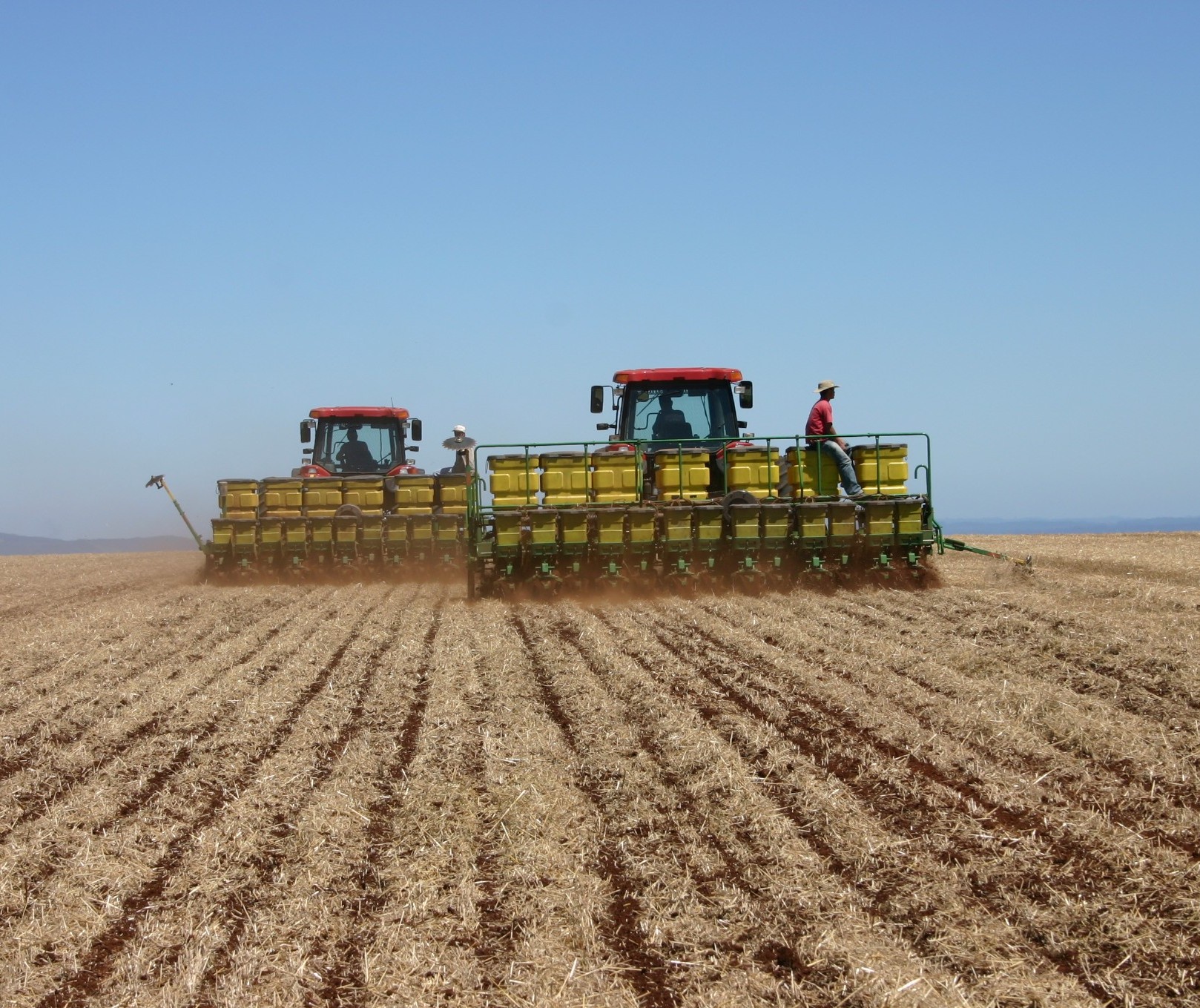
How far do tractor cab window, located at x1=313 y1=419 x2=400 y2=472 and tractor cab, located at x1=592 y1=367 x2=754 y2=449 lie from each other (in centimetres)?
547

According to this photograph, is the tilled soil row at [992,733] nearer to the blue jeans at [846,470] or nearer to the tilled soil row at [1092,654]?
the tilled soil row at [1092,654]

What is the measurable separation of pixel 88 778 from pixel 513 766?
2.42 m

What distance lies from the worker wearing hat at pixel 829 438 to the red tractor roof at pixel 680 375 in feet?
5.30

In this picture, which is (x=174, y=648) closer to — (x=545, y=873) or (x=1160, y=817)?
(x=545, y=873)

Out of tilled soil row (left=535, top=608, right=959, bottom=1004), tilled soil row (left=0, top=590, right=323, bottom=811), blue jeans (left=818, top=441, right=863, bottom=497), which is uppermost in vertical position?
blue jeans (left=818, top=441, right=863, bottom=497)

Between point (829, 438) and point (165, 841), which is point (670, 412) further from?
point (165, 841)

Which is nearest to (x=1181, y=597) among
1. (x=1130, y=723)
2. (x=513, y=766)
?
(x=1130, y=723)

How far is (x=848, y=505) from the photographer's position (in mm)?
14781

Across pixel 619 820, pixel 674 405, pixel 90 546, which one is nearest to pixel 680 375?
pixel 674 405

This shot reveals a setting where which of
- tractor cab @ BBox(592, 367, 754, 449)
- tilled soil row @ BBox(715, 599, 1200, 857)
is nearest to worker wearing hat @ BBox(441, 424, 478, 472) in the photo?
tractor cab @ BBox(592, 367, 754, 449)

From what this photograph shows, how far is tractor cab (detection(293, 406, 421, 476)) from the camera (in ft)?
67.5

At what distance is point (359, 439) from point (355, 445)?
0.39ft

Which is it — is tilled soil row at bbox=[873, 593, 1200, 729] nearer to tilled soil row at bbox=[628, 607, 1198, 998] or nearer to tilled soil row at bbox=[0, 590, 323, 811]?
tilled soil row at bbox=[628, 607, 1198, 998]

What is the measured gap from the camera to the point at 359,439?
20656 millimetres
